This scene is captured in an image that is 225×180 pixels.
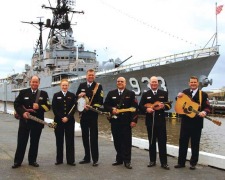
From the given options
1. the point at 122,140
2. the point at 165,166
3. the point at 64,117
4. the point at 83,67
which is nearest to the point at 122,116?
the point at 122,140

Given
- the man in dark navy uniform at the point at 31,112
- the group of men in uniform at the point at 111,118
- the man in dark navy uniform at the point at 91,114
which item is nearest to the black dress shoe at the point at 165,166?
the group of men in uniform at the point at 111,118

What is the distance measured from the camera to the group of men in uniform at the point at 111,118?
18.9ft

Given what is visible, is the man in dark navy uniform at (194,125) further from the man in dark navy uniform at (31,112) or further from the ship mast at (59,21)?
the ship mast at (59,21)

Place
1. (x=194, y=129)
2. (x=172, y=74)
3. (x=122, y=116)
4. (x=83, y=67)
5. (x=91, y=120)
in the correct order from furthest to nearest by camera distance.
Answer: (x=83, y=67) < (x=172, y=74) < (x=91, y=120) < (x=122, y=116) < (x=194, y=129)

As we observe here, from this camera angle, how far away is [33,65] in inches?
1700

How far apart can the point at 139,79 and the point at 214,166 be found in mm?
19482

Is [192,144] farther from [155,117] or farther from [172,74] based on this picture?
[172,74]

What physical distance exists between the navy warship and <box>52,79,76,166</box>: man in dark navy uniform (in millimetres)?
17939

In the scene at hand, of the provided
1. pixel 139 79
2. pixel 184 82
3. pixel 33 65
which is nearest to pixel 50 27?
pixel 33 65

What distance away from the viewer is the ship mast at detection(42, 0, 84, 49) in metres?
40.1

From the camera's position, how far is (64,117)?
19.2ft

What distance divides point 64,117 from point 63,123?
6.7 inches

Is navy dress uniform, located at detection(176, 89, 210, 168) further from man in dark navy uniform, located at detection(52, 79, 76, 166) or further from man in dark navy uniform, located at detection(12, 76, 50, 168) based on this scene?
man in dark navy uniform, located at detection(12, 76, 50, 168)

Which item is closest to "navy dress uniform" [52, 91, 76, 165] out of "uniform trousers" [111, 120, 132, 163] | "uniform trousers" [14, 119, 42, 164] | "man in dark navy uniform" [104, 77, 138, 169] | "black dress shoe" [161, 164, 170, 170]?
"uniform trousers" [14, 119, 42, 164]
